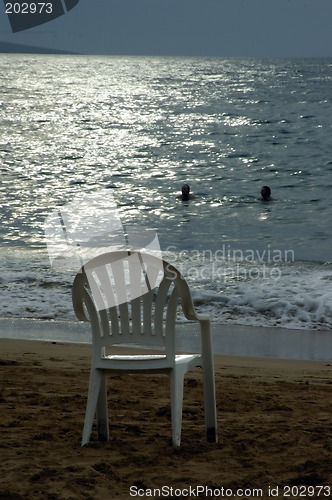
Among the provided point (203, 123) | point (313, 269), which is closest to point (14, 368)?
point (313, 269)

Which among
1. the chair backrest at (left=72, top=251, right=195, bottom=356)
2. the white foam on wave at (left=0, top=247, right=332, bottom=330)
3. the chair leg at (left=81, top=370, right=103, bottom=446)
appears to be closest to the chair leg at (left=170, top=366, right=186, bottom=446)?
the chair backrest at (left=72, top=251, right=195, bottom=356)

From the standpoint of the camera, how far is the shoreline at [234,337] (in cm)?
796

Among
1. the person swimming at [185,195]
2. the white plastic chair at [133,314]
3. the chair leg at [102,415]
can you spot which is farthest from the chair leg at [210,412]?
the person swimming at [185,195]

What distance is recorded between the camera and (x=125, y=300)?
4.03m

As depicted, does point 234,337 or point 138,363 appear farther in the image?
point 234,337

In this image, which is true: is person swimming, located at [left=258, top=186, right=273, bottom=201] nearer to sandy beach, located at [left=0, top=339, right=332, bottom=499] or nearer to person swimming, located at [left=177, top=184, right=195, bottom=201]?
person swimming, located at [left=177, top=184, right=195, bottom=201]

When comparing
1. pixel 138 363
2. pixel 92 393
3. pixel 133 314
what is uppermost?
pixel 133 314

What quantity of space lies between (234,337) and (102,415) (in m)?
4.42

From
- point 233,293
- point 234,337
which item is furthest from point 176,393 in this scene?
point 233,293

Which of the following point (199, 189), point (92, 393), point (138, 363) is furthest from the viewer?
point (199, 189)

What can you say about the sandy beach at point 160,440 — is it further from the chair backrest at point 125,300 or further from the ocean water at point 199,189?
the ocean water at point 199,189

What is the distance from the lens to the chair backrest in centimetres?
399

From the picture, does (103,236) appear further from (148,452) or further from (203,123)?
(203,123)

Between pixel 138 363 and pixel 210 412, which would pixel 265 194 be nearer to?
→ pixel 210 412
